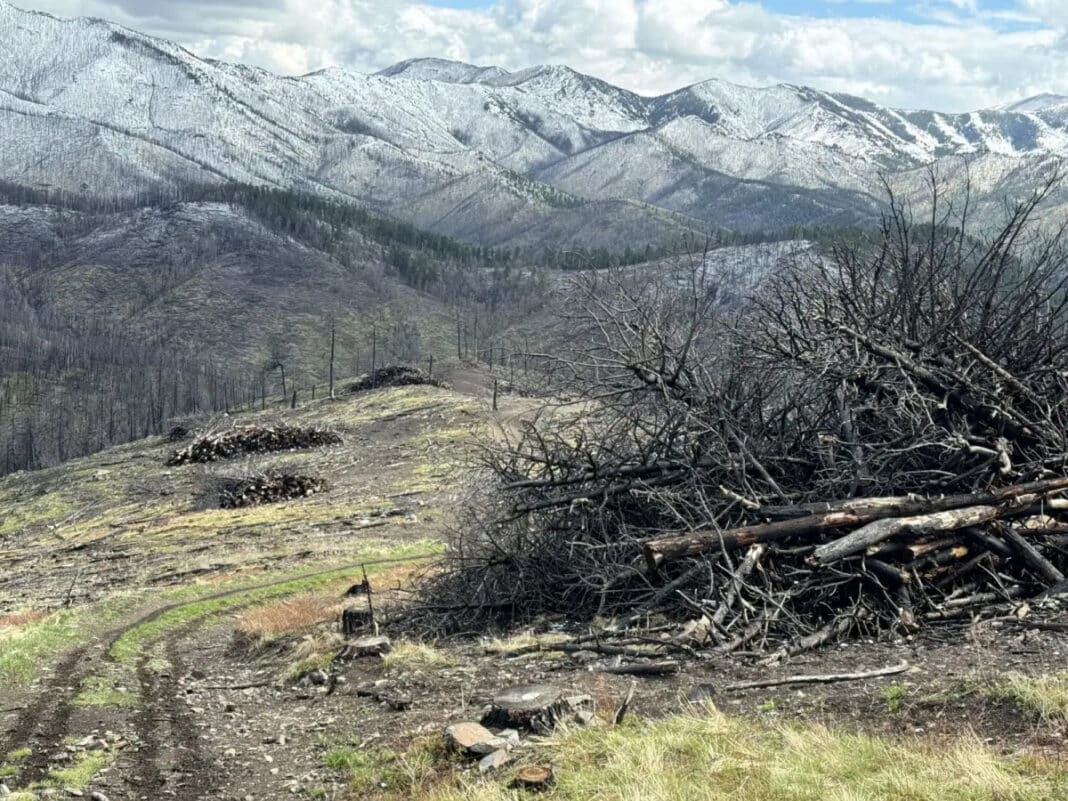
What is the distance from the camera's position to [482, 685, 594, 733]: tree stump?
825 centimetres

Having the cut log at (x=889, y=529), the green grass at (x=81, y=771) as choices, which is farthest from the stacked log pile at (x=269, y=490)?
the cut log at (x=889, y=529)

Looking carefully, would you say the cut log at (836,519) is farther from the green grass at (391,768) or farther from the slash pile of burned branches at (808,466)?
the green grass at (391,768)

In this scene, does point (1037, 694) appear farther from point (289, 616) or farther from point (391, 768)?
point (289, 616)

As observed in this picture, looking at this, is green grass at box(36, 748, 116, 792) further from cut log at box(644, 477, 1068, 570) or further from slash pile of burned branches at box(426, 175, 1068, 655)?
cut log at box(644, 477, 1068, 570)

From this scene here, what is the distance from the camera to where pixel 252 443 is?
49406mm

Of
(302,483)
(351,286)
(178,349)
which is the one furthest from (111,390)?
(302,483)

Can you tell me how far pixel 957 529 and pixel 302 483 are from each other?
33.5 metres

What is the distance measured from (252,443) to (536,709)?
1714 inches

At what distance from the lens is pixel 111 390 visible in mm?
129125

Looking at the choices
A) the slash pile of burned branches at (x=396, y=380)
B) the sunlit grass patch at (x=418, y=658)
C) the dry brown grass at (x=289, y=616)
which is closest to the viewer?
the sunlit grass patch at (x=418, y=658)

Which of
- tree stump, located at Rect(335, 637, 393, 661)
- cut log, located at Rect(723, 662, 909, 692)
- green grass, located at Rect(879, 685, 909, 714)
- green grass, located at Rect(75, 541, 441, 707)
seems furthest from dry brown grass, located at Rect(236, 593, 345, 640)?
green grass, located at Rect(879, 685, 909, 714)

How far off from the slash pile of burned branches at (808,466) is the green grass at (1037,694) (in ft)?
7.46

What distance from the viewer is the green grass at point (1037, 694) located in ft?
22.3

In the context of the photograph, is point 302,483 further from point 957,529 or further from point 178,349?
point 178,349
